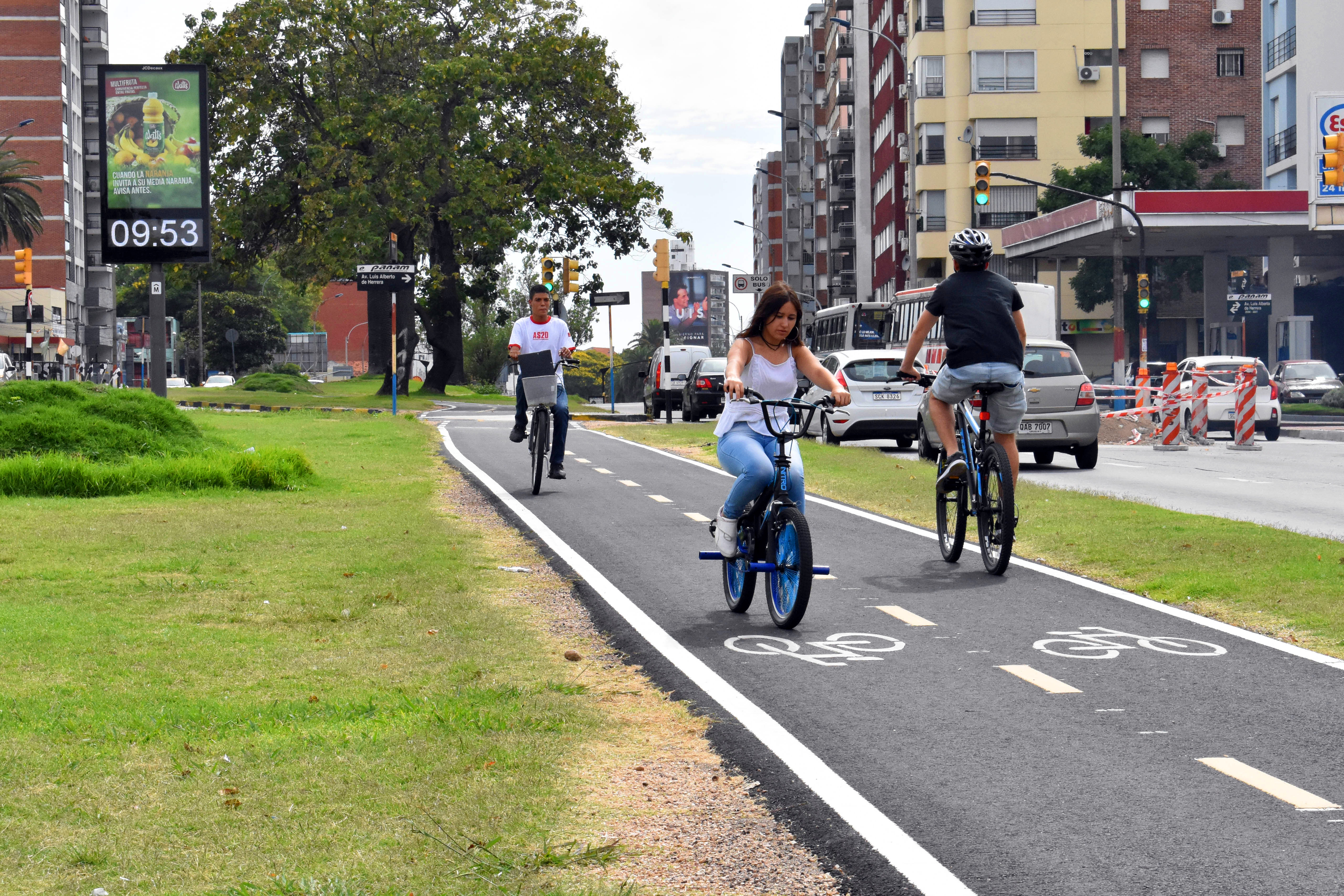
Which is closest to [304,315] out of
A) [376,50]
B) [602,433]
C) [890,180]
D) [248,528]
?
[890,180]

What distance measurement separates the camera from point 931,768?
17.6ft

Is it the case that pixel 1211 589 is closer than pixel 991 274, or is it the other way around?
pixel 1211 589

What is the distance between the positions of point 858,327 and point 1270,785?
150 ft

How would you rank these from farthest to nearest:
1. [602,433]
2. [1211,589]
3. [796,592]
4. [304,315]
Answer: [304,315] < [602,433] < [1211,589] < [796,592]

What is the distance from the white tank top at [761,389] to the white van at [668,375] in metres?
31.1

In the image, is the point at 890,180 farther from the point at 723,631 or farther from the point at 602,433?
the point at 723,631

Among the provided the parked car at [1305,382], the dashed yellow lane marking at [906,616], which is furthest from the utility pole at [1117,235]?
the dashed yellow lane marking at [906,616]

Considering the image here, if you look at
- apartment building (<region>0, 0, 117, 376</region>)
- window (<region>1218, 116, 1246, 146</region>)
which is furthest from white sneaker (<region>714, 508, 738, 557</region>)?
apartment building (<region>0, 0, 117, 376</region>)

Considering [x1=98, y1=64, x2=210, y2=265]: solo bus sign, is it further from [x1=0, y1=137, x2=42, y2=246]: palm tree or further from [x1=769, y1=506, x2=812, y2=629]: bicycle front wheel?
[x1=0, y1=137, x2=42, y2=246]: palm tree

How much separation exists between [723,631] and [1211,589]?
2971 mm

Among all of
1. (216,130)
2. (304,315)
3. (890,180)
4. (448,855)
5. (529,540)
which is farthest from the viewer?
(304,315)

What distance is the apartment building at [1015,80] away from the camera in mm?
69375

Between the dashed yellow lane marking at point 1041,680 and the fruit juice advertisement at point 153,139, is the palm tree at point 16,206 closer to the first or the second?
the fruit juice advertisement at point 153,139

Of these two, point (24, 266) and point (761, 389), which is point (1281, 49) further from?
point (761, 389)
